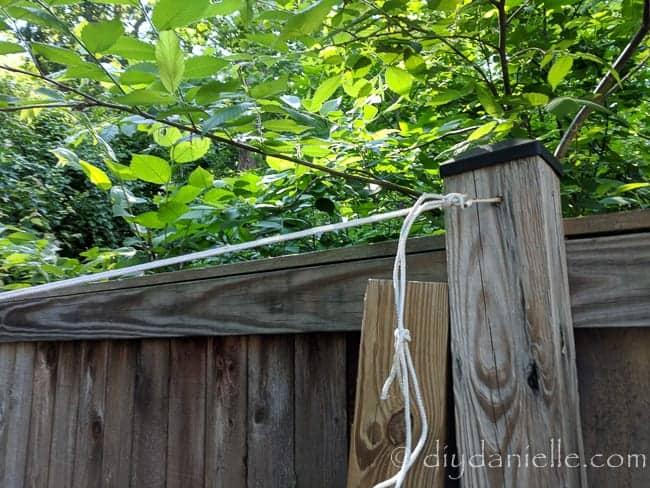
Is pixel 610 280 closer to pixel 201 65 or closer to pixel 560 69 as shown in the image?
pixel 560 69

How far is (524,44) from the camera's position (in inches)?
58.1

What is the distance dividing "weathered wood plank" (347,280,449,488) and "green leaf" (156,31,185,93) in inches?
23.4

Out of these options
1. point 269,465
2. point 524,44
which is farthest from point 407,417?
point 524,44

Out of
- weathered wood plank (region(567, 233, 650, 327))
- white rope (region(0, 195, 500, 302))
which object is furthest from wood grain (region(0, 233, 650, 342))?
white rope (region(0, 195, 500, 302))

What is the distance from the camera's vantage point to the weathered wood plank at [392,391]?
69cm

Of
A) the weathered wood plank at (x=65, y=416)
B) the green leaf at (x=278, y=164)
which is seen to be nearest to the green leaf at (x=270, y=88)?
the green leaf at (x=278, y=164)

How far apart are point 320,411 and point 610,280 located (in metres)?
0.56

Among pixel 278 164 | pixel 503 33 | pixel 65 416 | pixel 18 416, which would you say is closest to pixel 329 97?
pixel 278 164

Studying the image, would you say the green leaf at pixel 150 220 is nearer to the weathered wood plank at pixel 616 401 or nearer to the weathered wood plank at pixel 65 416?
the weathered wood plank at pixel 65 416

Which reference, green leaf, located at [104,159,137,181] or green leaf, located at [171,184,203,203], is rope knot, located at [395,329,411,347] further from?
green leaf, located at [104,159,137,181]

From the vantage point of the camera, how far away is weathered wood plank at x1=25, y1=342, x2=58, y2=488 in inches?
58.3

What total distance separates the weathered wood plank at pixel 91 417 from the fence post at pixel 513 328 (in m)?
1.03

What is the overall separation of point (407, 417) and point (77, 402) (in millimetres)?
1158

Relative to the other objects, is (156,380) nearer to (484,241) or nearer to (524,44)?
(484,241)
